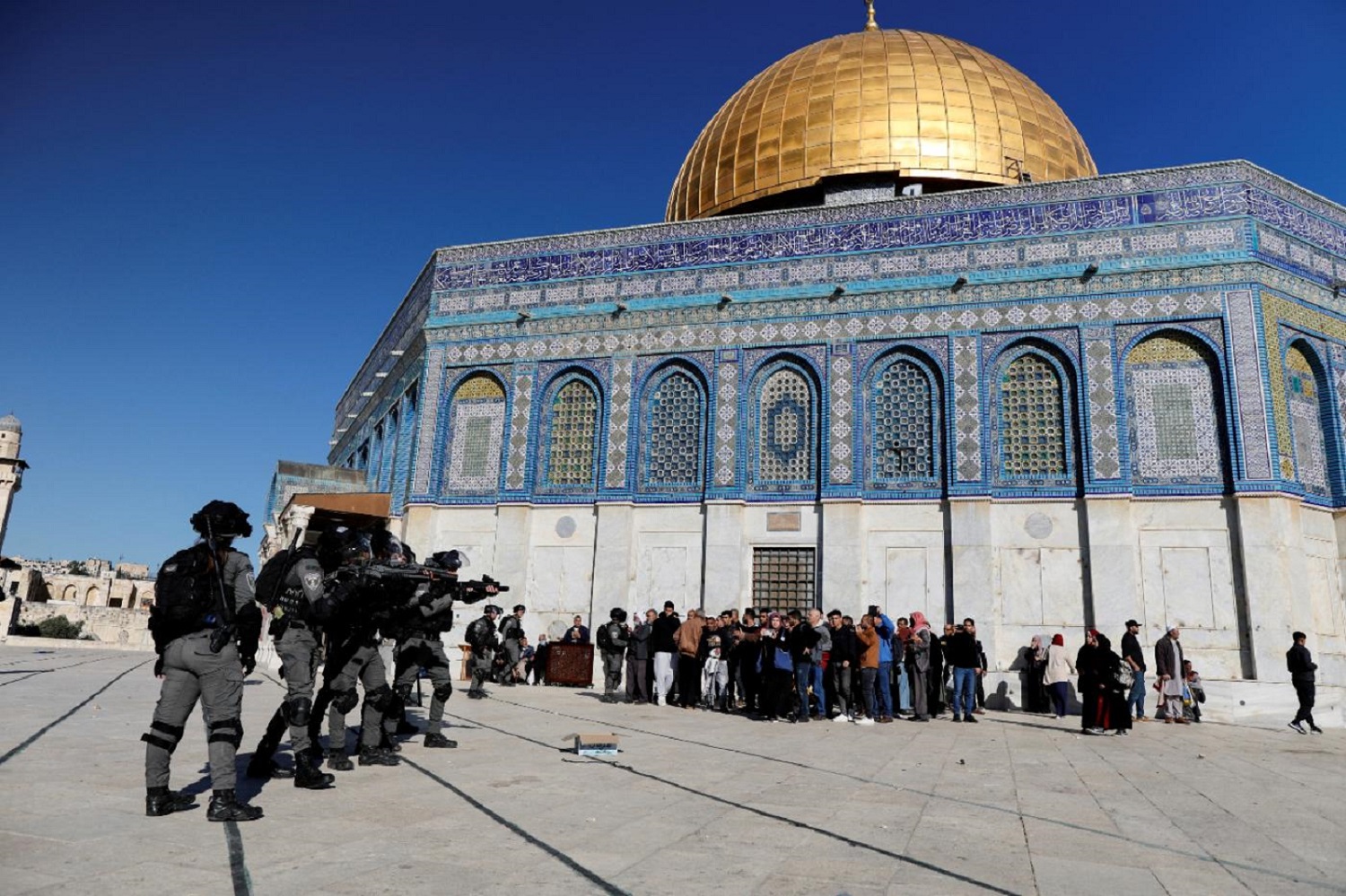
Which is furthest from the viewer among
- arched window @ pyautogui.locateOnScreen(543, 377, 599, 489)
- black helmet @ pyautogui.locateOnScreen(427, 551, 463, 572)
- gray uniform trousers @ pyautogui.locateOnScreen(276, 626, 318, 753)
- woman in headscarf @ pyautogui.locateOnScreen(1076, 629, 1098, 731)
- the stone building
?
arched window @ pyautogui.locateOnScreen(543, 377, 599, 489)

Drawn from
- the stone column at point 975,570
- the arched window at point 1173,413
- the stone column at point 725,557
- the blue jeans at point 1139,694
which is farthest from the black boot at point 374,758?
the arched window at point 1173,413

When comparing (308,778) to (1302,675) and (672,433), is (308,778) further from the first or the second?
(672,433)

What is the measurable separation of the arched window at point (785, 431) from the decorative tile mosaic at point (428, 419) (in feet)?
22.3

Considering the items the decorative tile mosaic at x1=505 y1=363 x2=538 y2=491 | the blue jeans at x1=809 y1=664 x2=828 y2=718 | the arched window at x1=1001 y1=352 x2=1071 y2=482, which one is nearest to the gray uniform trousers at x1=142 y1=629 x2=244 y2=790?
the blue jeans at x1=809 y1=664 x2=828 y2=718

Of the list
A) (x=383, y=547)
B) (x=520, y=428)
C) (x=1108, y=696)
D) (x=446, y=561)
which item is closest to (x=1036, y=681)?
(x=1108, y=696)

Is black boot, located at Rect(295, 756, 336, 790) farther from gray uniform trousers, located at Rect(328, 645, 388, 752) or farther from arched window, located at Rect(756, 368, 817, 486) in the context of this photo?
arched window, located at Rect(756, 368, 817, 486)

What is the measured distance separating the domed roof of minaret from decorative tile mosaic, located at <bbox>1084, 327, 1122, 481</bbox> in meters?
6.05

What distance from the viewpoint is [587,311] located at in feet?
61.6

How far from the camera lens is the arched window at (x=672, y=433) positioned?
17453mm

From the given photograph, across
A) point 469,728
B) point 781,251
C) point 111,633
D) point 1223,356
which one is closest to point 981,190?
point 781,251

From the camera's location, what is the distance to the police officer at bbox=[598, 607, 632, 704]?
1284 centimetres

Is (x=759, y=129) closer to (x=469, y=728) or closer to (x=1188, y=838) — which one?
(x=469, y=728)

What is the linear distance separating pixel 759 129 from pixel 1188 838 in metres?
19.7

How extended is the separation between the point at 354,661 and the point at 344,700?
262 mm
